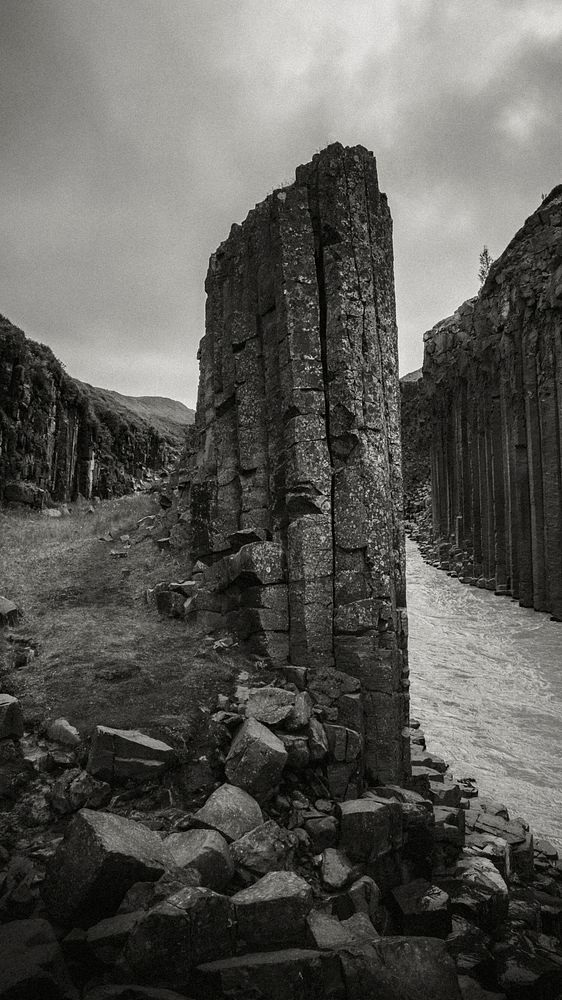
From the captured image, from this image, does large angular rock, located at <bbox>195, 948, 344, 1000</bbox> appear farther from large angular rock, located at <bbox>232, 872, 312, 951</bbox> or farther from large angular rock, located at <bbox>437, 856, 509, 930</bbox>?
large angular rock, located at <bbox>437, 856, 509, 930</bbox>

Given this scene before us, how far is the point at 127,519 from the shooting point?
52.0ft

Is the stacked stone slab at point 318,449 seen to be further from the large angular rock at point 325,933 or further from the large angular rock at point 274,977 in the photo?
the large angular rock at point 274,977

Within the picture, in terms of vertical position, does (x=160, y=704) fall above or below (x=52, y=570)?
below

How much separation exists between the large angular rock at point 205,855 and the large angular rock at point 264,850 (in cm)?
14

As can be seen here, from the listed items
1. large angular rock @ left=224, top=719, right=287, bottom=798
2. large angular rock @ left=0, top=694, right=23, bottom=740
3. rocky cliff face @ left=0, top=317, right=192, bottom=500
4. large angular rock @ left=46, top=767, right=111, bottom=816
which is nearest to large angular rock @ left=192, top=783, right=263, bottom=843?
large angular rock @ left=224, top=719, right=287, bottom=798

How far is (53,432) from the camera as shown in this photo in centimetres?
2833

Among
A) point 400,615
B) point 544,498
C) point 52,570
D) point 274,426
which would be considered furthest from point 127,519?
point 544,498

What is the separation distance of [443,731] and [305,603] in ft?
16.4

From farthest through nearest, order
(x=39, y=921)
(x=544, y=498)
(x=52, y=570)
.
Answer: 1. (x=544, y=498)
2. (x=52, y=570)
3. (x=39, y=921)

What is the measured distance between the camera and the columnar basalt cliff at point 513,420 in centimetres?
1736

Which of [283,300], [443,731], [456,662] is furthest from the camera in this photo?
[456,662]

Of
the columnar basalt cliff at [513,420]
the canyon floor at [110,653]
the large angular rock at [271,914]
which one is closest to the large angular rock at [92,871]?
the large angular rock at [271,914]

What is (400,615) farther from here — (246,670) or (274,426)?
(274,426)

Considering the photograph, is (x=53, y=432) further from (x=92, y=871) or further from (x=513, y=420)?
(x=92, y=871)
